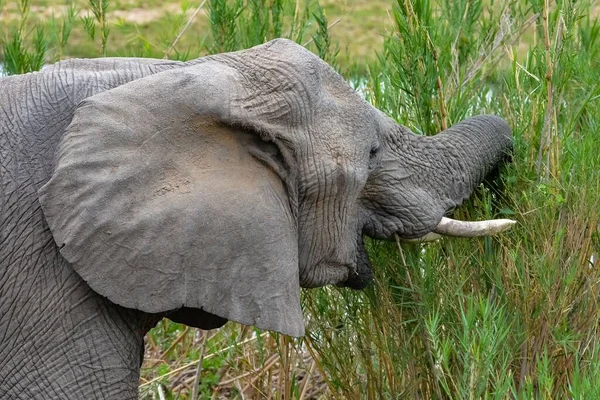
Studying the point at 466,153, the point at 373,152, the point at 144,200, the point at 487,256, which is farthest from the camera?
the point at 487,256

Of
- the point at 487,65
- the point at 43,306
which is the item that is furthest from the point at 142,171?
the point at 487,65

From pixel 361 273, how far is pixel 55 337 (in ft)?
3.08

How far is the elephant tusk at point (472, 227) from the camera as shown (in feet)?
11.8

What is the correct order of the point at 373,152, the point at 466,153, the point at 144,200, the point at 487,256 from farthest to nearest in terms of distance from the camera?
the point at 487,256 < the point at 466,153 < the point at 373,152 < the point at 144,200

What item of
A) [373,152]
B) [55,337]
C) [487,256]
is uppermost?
[373,152]

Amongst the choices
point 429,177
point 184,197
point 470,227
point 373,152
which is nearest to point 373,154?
point 373,152

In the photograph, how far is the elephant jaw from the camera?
3602 mm

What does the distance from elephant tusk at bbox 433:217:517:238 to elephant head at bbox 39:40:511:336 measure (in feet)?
0.85

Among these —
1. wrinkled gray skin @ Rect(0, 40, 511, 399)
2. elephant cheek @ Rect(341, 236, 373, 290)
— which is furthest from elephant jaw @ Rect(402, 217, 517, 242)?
wrinkled gray skin @ Rect(0, 40, 511, 399)

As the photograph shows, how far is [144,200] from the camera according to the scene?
3.13m

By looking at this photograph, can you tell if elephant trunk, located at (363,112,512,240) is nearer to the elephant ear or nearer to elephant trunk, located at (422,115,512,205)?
elephant trunk, located at (422,115,512,205)

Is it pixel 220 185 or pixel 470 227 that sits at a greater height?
pixel 220 185

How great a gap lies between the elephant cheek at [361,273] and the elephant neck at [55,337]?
0.78m

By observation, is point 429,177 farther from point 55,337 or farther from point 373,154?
point 55,337
